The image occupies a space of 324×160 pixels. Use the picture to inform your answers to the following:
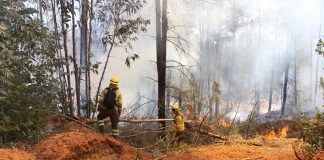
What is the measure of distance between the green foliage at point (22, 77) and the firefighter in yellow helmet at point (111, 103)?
1.25m

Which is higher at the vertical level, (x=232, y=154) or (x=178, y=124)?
(x=178, y=124)

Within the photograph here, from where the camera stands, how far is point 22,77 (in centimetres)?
746

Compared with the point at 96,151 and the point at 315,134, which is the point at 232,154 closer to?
the point at 315,134

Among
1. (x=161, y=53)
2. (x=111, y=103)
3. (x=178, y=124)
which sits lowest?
(x=178, y=124)

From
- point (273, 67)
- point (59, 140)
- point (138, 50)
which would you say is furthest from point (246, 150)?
point (273, 67)

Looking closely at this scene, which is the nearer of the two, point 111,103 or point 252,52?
point 111,103

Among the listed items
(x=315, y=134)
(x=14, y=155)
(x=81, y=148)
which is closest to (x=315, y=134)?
(x=315, y=134)

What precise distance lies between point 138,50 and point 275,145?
19.3 m

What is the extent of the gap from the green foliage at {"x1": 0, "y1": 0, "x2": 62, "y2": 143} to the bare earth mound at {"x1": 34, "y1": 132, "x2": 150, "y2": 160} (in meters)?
0.73

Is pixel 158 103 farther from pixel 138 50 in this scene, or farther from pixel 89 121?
pixel 138 50

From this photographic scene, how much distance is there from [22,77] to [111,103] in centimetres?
232

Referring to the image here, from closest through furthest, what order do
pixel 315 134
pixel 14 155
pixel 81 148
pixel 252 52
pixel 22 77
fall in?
pixel 14 155, pixel 315 134, pixel 81 148, pixel 22 77, pixel 252 52

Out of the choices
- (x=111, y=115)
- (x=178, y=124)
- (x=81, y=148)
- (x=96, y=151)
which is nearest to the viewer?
(x=81, y=148)

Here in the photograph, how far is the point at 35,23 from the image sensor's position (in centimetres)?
710
